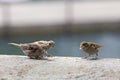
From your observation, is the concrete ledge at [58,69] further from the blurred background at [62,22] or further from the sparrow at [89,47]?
the blurred background at [62,22]

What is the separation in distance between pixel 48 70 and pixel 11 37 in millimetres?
6103

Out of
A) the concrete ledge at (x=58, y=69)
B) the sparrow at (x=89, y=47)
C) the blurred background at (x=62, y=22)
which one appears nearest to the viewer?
the concrete ledge at (x=58, y=69)

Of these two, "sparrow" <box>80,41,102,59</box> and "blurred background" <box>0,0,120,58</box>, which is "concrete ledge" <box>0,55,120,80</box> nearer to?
"sparrow" <box>80,41,102,59</box>

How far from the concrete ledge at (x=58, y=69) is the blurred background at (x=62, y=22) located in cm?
352

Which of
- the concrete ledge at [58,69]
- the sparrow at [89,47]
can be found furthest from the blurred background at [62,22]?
the concrete ledge at [58,69]

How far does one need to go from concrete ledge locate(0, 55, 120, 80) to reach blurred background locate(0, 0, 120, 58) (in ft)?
11.5

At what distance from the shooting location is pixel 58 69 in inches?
72.6

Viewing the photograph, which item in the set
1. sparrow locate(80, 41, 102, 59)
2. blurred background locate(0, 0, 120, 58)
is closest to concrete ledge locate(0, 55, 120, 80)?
sparrow locate(80, 41, 102, 59)

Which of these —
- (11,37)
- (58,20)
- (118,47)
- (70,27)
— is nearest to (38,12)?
(58,20)

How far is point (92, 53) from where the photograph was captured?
2221mm

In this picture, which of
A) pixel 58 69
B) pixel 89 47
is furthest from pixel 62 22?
pixel 58 69

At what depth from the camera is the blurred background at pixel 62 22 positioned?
7.45m

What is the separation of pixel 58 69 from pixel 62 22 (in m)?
7.30

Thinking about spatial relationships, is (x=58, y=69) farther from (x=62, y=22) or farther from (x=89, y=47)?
(x=62, y=22)
